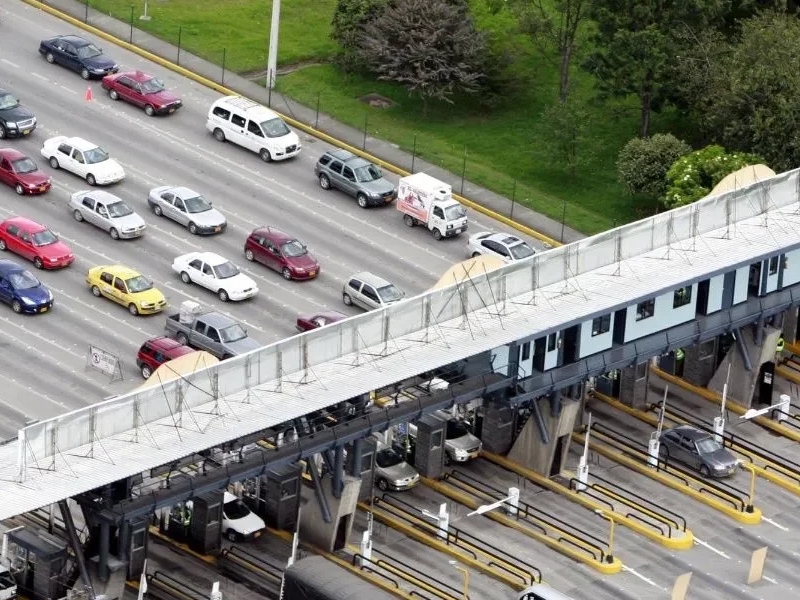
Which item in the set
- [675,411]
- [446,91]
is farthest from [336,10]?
[675,411]

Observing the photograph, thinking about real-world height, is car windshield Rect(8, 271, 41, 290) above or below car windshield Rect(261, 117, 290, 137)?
below

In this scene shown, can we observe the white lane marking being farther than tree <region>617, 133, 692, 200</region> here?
No

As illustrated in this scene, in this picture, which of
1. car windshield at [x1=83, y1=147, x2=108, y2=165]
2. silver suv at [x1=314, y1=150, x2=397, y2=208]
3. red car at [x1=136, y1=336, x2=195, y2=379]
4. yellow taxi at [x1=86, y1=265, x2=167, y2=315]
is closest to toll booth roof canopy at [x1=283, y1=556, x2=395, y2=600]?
red car at [x1=136, y1=336, x2=195, y2=379]

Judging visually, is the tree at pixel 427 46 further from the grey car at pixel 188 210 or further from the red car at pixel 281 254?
the red car at pixel 281 254

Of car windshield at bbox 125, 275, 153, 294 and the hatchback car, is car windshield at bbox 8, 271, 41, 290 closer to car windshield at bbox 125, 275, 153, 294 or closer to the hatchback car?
car windshield at bbox 125, 275, 153, 294

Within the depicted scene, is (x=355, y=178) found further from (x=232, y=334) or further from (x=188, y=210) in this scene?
(x=232, y=334)

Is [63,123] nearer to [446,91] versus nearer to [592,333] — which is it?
[446,91]

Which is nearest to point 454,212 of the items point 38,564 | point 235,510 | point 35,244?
point 35,244
